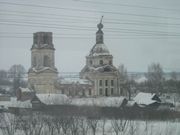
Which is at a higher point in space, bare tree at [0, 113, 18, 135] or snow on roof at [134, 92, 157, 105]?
snow on roof at [134, 92, 157, 105]

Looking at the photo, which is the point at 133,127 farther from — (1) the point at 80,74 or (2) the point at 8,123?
(2) the point at 8,123

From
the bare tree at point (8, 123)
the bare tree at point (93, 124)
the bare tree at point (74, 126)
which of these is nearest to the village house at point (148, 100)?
the bare tree at point (93, 124)

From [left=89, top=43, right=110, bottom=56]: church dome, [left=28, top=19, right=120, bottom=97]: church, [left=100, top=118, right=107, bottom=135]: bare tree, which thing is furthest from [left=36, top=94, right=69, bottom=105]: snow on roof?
[left=100, top=118, right=107, bottom=135]: bare tree

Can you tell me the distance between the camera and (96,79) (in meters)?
13.5

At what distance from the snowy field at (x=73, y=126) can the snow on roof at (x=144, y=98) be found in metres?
1.18

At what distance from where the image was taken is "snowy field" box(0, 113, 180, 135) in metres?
4.96

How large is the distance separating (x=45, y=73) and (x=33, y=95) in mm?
952

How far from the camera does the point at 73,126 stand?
5.39 meters

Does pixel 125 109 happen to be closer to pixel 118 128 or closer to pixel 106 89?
pixel 118 128

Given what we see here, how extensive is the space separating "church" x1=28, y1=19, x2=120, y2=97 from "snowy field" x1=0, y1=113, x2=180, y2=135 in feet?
2.55

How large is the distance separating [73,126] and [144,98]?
252 centimetres

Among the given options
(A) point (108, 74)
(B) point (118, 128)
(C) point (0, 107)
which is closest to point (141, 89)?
(B) point (118, 128)

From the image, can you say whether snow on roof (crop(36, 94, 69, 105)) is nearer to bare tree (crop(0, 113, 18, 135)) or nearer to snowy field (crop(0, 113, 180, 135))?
snowy field (crop(0, 113, 180, 135))

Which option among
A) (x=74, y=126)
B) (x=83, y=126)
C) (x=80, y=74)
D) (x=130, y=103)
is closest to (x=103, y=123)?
(x=83, y=126)
